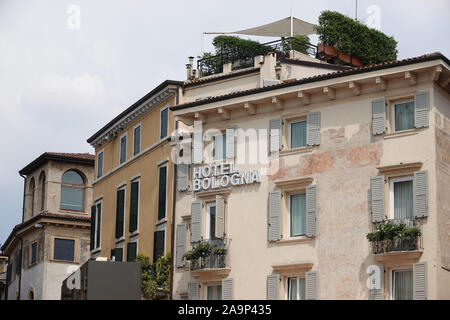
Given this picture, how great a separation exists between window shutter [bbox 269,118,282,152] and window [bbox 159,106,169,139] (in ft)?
30.0

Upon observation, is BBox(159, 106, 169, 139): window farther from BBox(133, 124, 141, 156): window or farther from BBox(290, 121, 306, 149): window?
BBox(290, 121, 306, 149): window

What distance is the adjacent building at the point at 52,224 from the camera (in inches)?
2776

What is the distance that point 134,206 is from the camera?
179ft

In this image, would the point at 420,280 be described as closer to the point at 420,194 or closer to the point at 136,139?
the point at 420,194

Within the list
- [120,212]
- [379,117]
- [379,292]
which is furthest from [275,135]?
[120,212]

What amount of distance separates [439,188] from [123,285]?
12.4 meters

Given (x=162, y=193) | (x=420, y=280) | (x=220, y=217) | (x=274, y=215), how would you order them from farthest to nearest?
(x=162, y=193)
(x=220, y=217)
(x=274, y=215)
(x=420, y=280)

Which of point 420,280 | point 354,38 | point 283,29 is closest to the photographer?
point 420,280

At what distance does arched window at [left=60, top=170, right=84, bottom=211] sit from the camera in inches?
2889

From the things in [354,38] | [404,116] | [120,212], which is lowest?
[120,212]

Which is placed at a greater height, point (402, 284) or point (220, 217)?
point (220, 217)

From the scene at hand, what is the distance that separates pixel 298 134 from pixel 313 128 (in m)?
1.06
